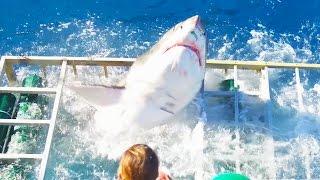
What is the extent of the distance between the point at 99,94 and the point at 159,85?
0.68 m

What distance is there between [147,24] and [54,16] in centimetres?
153

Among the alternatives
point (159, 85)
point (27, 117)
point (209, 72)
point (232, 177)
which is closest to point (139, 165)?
point (232, 177)

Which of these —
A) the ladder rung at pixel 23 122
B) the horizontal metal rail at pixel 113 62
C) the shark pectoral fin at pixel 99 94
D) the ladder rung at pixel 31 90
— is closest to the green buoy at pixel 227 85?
the horizontal metal rail at pixel 113 62

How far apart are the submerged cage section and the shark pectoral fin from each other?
432 mm

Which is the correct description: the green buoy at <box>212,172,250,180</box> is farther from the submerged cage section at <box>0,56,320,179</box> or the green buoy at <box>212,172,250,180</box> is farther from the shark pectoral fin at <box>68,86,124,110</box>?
the shark pectoral fin at <box>68,86,124,110</box>

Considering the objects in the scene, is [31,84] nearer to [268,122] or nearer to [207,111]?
[207,111]

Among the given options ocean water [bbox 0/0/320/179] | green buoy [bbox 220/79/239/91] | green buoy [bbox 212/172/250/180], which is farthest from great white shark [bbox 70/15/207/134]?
green buoy [bbox 212/172/250/180]

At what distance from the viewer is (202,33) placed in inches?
270

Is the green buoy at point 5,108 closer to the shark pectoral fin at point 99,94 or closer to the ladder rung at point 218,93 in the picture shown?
the shark pectoral fin at point 99,94

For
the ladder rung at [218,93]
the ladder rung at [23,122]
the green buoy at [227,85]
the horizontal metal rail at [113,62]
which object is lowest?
the ladder rung at [23,122]

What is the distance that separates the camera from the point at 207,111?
7.50 meters

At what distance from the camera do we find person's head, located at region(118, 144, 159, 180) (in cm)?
393

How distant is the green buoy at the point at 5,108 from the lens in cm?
720

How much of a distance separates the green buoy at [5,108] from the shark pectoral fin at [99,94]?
3.55 ft
